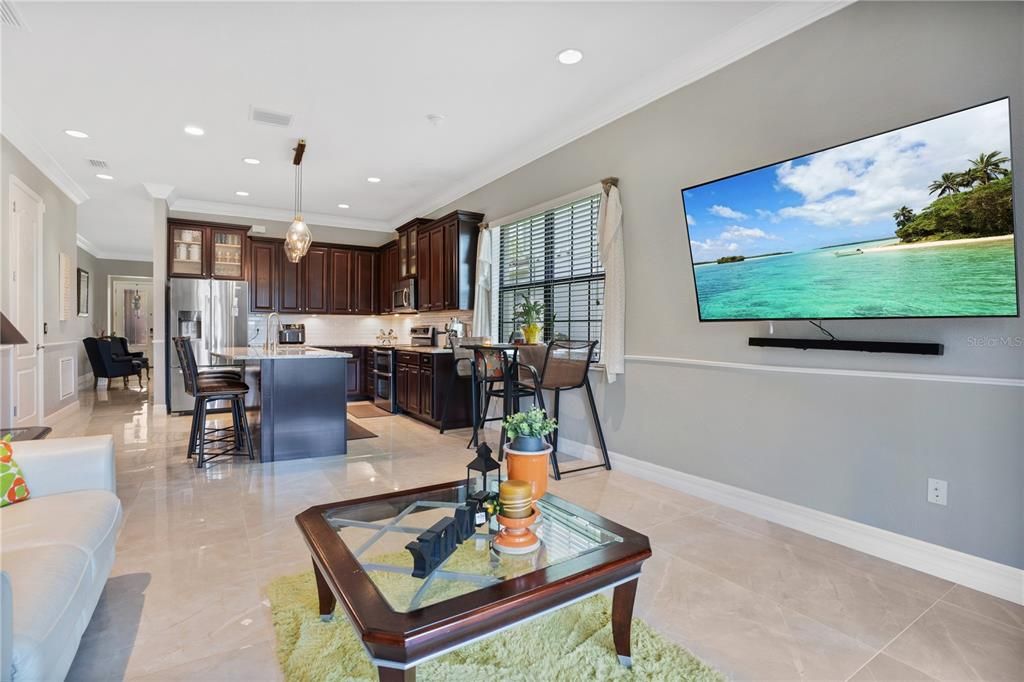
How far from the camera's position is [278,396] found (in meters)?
4.07

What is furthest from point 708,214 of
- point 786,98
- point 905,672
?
point 905,672

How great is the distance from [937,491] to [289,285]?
741 cm

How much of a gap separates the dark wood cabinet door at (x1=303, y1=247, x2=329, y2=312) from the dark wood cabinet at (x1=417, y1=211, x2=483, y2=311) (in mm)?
2218

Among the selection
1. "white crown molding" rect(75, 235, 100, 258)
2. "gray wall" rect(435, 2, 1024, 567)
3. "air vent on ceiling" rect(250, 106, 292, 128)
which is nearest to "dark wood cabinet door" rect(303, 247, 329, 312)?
"air vent on ceiling" rect(250, 106, 292, 128)

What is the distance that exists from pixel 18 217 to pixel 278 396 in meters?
3.14

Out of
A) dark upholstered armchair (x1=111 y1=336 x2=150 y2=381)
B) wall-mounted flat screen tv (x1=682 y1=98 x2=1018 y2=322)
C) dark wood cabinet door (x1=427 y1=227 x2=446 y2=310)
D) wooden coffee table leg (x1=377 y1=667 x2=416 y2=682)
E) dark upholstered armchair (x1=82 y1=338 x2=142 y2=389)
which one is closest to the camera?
wooden coffee table leg (x1=377 y1=667 x2=416 y2=682)

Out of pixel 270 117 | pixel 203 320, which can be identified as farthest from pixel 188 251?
pixel 270 117

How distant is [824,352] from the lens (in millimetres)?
2621

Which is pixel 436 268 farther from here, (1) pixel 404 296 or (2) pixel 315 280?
(2) pixel 315 280

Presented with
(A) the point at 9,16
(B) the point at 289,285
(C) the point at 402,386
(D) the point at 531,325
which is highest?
(A) the point at 9,16

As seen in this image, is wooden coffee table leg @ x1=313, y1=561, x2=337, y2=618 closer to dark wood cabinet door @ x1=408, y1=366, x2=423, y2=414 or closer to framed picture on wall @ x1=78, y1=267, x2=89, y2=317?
dark wood cabinet door @ x1=408, y1=366, x2=423, y2=414

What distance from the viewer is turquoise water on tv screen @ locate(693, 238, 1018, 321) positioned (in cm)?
194

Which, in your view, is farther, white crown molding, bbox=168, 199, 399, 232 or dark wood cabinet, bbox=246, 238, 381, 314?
dark wood cabinet, bbox=246, 238, 381, 314

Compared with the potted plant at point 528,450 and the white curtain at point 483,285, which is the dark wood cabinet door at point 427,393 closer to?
the white curtain at point 483,285
